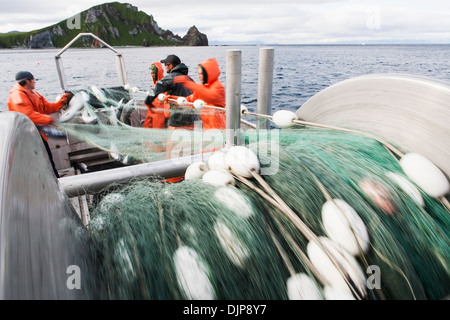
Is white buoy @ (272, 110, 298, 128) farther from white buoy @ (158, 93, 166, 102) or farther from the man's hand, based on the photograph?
white buoy @ (158, 93, 166, 102)

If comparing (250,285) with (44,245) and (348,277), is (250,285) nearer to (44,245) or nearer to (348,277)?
(348,277)

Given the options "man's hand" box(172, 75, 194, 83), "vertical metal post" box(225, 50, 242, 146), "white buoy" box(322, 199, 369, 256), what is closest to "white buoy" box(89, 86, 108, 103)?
"man's hand" box(172, 75, 194, 83)

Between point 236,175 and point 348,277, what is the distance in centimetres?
76

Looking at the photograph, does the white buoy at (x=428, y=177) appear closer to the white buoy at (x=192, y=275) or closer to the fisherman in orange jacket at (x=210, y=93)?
the white buoy at (x=192, y=275)

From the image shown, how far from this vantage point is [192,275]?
47.0 inches

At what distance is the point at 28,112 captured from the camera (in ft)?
16.9

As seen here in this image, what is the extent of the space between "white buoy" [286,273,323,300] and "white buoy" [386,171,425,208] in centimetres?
86

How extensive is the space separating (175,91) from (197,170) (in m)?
4.44

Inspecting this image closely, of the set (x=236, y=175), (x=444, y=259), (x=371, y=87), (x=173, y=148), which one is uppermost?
(x=371, y=87)

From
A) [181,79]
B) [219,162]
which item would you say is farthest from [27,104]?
[219,162]

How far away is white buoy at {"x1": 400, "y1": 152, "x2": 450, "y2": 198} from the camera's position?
1.74 m

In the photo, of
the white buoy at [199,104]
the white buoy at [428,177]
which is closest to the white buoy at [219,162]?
the white buoy at [428,177]

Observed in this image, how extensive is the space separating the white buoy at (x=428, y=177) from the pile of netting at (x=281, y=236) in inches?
1.7

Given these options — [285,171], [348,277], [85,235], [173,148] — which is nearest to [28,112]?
[173,148]
